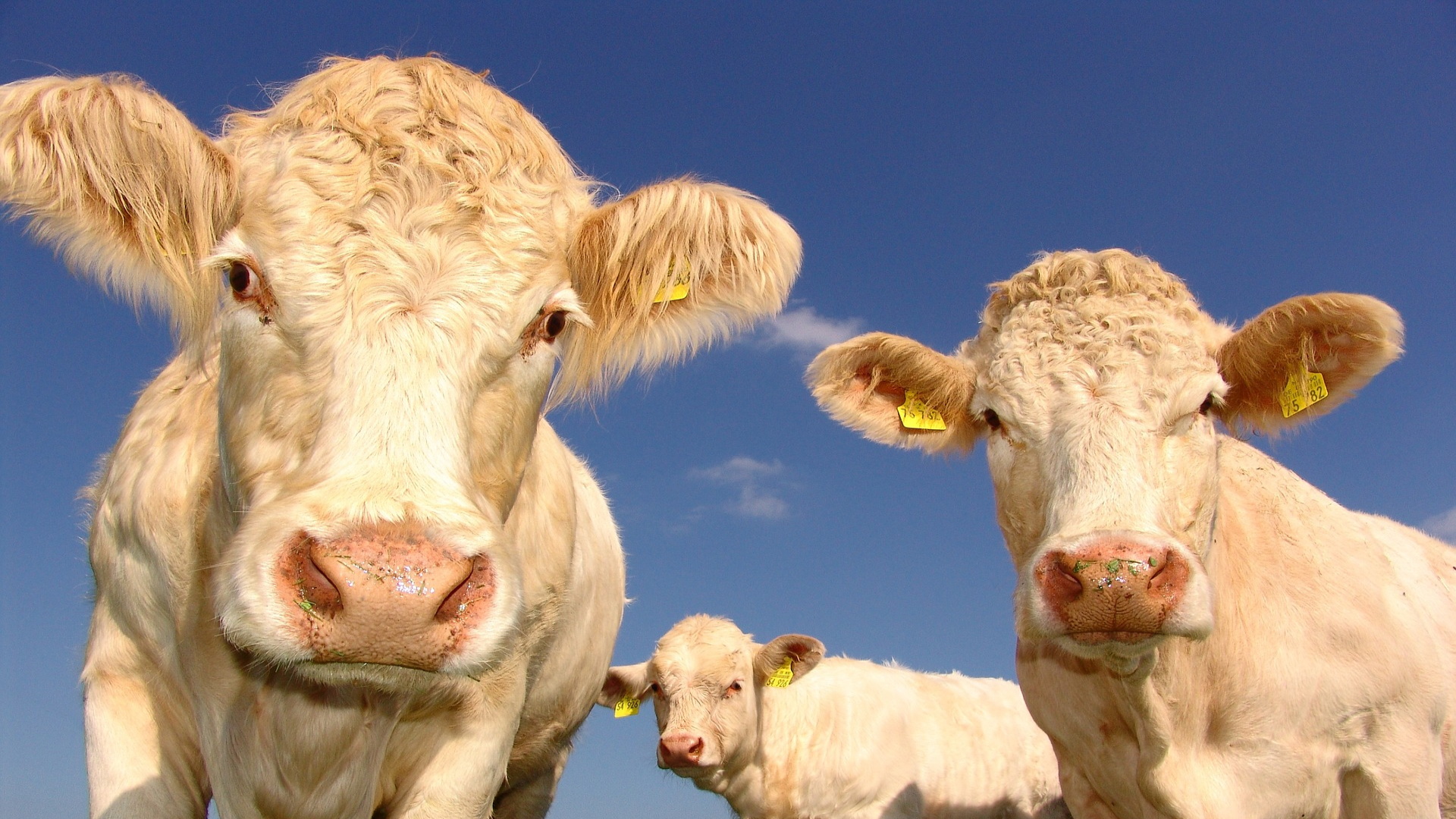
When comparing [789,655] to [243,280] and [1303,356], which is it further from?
[243,280]

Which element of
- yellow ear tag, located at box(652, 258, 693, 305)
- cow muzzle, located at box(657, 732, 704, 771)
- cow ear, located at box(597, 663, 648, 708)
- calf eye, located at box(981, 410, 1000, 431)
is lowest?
cow muzzle, located at box(657, 732, 704, 771)

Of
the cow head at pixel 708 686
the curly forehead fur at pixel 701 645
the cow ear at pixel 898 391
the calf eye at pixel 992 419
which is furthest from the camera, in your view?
the curly forehead fur at pixel 701 645

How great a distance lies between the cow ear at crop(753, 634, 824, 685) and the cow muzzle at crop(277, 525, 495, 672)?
291 inches

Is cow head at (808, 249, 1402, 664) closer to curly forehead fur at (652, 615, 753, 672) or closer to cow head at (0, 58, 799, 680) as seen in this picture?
cow head at (0, 58, 799, 680)

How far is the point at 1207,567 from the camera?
4457 mm

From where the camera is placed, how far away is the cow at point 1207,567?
4.23 metres

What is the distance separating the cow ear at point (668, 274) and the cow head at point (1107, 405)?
1.40 m

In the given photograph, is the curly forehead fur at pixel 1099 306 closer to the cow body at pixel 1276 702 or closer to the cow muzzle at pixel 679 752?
the cow body at pixel 1276 702

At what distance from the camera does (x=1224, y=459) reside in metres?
5.64

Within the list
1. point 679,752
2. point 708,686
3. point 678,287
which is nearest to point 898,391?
point 678,287

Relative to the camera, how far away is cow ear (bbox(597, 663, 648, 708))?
9.52m

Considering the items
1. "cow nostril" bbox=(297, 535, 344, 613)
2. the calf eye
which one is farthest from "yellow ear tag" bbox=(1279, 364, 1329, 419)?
"cow nostril" bbox=(297, 535, 344, 613)

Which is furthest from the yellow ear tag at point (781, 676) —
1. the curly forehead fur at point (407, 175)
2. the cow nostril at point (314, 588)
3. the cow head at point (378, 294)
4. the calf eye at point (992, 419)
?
the cow nostril at point (314, 588)

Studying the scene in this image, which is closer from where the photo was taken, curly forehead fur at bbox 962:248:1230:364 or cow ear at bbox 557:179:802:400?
cow ear at bbox 557:179:802:400
